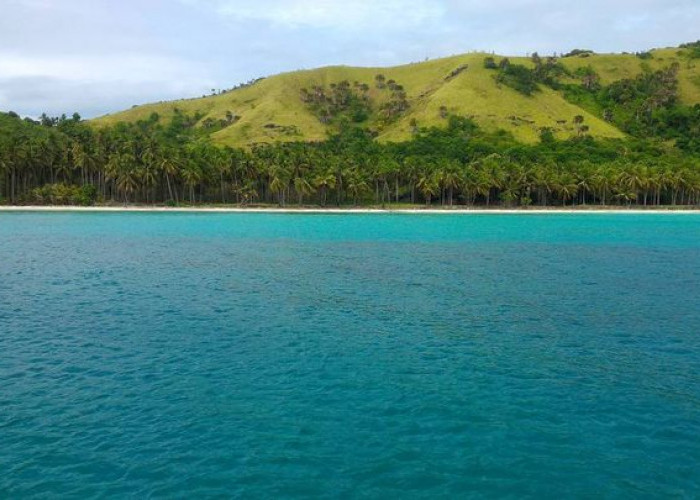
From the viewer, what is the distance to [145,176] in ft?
493

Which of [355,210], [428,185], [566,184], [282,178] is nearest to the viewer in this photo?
[355,210]

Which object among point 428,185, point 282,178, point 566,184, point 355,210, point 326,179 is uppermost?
point 282,178

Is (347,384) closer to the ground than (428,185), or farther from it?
closer to the ground

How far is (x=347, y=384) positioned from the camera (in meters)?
23.1

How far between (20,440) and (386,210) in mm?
138855

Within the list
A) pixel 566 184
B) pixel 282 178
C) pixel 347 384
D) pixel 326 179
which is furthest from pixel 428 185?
pixel 347 384

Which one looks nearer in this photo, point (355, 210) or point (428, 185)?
point (355, 210)

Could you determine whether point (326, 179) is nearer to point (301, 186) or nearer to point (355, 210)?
point (301, 186)

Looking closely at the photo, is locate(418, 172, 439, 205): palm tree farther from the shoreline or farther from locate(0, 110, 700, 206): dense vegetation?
the shoreline

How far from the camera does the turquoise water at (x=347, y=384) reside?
1631 centimetres

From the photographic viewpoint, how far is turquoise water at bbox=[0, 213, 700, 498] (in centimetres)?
1631

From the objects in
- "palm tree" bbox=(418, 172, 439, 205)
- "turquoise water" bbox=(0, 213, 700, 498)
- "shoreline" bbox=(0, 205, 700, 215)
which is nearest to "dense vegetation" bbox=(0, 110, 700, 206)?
"palm tree" bbox=(418, 172, 439, 205)

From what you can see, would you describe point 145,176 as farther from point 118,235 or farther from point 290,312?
point 290,312

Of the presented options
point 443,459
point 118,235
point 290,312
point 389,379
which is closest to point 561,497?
point 443,459
